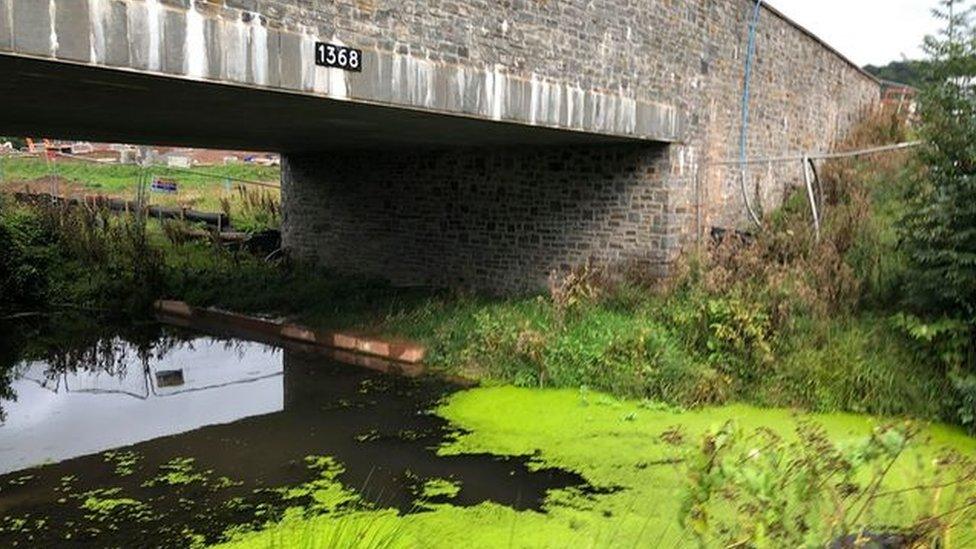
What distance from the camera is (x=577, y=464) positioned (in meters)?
5.85

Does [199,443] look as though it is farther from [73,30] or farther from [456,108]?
[456,108]

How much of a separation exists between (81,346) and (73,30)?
7.32 meters

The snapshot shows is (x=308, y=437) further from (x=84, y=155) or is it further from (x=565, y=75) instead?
(x=84, y=155)

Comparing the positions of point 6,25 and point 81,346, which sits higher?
point 6,25

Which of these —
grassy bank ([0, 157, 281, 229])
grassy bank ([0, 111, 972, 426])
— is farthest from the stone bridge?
grassy bank ([0, 157, 281, 229])

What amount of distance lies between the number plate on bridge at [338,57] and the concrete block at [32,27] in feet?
6.26

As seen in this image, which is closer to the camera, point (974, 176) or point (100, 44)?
point (100, 44)

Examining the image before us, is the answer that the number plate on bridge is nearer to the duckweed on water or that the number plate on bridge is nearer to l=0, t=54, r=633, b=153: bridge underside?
l=0, t=54, r=633, b=153: bridge underside

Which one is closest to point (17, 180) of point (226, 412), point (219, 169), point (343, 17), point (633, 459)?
point (219, 169)

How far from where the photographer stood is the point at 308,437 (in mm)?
6633

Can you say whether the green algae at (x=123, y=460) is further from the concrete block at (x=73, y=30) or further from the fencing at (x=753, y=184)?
the fencing at (x=753, y=184)

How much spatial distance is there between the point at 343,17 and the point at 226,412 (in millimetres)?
4058

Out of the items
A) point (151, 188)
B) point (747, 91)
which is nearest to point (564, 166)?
point (747, 91)

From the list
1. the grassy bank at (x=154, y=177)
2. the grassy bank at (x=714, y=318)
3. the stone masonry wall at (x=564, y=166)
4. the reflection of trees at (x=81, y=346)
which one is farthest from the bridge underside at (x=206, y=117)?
the grassy bank at (x=154, y=177)
